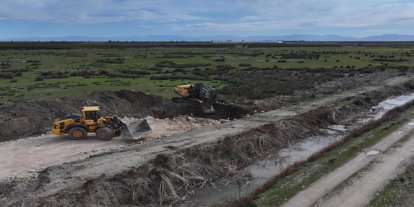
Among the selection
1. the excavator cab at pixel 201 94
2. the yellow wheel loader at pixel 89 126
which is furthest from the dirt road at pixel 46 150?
the excavator cab at pixel 201 94

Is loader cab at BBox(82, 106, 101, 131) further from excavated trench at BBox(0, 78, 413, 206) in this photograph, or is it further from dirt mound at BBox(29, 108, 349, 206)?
dirt mound at BBox(29, 108, 349, 206)

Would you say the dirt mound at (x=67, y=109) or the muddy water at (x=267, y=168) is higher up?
the dirt mound at (x=67, y=109)

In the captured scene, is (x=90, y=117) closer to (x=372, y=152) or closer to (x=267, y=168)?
(x=267, y=168)

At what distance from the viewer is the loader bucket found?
93.7 feet

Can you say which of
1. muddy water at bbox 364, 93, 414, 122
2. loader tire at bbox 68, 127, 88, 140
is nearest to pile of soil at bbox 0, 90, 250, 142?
loader tire at bbox 68, 127, 88, 140

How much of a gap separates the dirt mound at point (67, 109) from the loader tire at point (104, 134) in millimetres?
4969

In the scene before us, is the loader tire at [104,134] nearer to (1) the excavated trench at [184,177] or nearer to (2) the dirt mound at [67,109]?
(2) the dirt mound at [67,109]

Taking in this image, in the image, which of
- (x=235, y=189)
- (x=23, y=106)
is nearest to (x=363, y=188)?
(x=235, y=189)

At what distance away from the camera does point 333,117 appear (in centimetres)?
3716

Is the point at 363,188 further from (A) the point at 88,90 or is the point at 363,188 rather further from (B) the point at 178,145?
(A) the point at 88,90

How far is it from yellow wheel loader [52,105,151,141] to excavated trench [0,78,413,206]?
17.5 ft

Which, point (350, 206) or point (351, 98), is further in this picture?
point (351, 98)

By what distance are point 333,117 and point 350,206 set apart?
2107 cm

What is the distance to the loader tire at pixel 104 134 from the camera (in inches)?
1090
